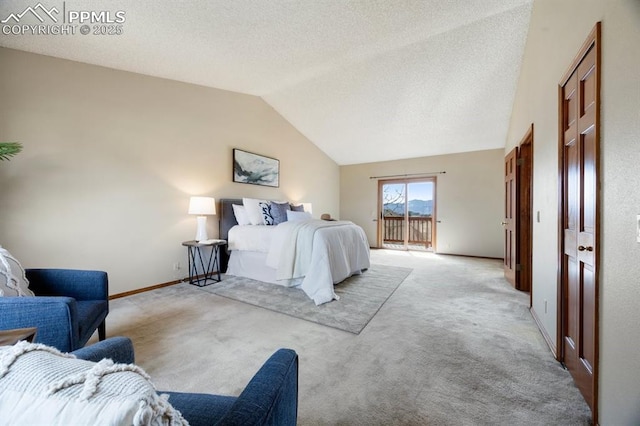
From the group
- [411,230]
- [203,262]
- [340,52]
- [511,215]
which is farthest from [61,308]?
[411,230]

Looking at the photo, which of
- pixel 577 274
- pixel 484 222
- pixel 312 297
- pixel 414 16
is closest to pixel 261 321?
pixel 312 297

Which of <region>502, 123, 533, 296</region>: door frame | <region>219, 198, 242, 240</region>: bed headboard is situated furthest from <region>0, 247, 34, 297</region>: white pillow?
<region>502, 123, 533, 296</region>: door frame

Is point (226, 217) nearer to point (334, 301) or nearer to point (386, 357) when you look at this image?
point (334, 301)

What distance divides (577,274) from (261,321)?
2.44 metres

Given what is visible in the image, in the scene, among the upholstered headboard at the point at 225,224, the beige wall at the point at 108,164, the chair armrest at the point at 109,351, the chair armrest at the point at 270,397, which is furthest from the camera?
the upholstered headboard at the point at 225,224

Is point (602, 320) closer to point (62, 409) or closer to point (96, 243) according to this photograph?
point (62, 409)

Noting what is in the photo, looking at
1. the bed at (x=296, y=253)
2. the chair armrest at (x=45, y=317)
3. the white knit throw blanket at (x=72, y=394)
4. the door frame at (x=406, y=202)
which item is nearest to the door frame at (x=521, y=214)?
the bed at (x=296, y=253)

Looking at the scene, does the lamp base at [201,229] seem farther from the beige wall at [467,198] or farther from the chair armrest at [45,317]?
the beige wall at [467,198]

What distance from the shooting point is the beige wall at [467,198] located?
5.52 metres

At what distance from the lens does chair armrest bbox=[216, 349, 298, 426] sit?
22.9 inches

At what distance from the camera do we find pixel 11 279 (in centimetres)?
145

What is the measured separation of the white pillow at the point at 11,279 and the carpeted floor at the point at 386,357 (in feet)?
2.74

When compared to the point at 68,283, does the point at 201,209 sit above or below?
above

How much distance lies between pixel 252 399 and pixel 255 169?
452 cm
